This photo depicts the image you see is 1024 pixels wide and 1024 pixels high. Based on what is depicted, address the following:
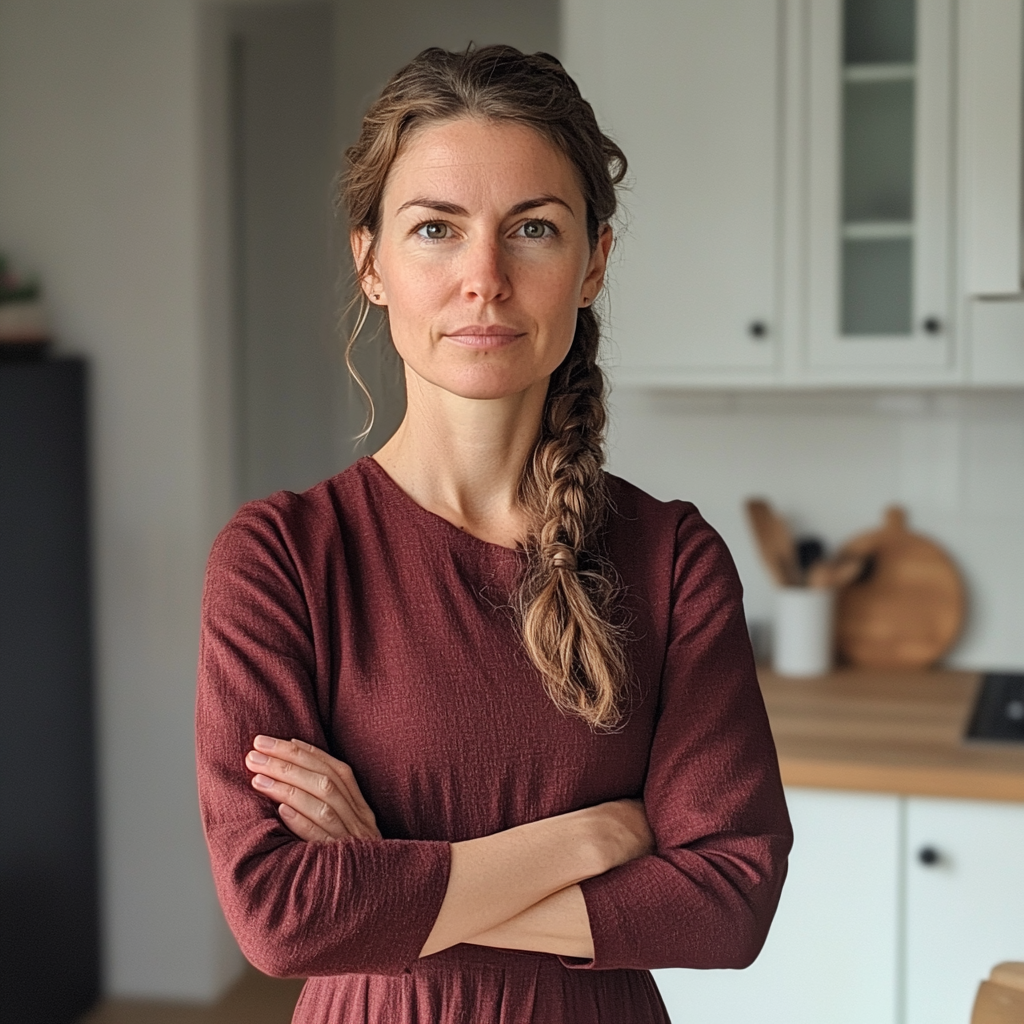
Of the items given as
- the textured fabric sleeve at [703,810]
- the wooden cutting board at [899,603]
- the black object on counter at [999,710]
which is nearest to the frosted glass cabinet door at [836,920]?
the black object on counter at [999,710]

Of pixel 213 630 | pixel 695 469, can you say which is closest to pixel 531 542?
pixel 213 630

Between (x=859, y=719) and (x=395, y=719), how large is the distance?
1.64 meters

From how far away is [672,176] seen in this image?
281cm

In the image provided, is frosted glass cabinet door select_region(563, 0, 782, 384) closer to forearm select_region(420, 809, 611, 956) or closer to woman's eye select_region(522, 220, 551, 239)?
woman's eye select_region(522, 220, 551, 239)

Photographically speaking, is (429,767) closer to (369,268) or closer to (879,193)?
(369,268)

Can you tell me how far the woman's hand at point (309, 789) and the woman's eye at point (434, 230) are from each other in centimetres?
46

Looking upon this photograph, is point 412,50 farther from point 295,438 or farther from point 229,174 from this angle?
point 295,438

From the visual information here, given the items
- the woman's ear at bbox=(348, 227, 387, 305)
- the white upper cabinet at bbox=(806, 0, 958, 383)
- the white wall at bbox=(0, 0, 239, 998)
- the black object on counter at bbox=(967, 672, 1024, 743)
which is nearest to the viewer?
the woman's ear at bbox=(348, 227, 387, 305)

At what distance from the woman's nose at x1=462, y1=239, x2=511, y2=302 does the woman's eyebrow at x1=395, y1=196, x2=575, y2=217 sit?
32 mm

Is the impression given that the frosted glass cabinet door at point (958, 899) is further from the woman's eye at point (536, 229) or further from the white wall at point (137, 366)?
the white wall at point (137, 366)

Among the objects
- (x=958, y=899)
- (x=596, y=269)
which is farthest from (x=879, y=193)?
(x=596, y=269)

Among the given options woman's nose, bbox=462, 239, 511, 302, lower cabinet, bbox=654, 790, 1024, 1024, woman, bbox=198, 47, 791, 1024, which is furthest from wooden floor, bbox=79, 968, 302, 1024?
woman's nose, bbox=462, 239, 511, 302

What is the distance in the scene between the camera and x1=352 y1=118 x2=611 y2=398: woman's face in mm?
1190

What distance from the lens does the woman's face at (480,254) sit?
119cm
